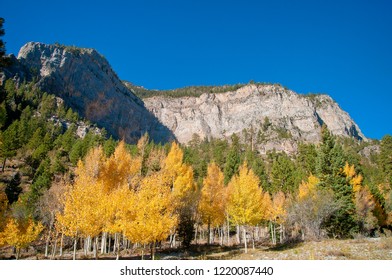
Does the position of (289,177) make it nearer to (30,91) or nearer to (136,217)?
(136,217)

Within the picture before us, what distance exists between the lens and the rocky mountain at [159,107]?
12519 centimetres

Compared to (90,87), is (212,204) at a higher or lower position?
lower

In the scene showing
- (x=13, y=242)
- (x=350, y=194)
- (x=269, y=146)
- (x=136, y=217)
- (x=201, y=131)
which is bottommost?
(x=13, y=242)

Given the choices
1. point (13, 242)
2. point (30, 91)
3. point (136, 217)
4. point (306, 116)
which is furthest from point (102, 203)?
point (306, 116)

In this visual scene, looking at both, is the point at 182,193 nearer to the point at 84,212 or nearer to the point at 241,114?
the point at 84,212

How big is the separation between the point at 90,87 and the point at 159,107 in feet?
194

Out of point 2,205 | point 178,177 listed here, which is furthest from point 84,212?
point 178,177

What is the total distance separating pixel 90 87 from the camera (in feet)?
459

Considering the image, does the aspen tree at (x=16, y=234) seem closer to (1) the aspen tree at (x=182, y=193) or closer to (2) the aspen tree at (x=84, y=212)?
(2) the aspen tree at (x=84, y=212)

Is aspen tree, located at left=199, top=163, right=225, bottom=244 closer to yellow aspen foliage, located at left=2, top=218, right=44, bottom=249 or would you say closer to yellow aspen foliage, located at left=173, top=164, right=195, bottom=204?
yellow aspen foliage, located at left=173, top=164, right=195, bottom=204

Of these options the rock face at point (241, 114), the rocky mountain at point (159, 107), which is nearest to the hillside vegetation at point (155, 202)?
A: the rocky mountain at point (159, 107)

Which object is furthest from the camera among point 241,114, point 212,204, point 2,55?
point 241,114

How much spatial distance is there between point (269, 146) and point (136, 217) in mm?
141581

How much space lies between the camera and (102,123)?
445 feet
